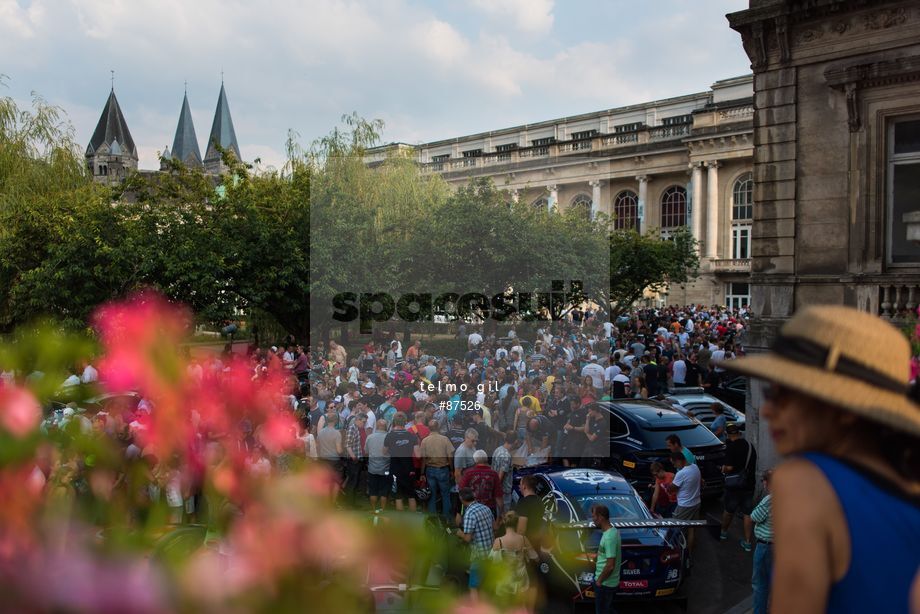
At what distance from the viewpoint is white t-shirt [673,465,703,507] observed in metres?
10.2

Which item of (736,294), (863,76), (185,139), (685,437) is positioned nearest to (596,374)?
(685,437)

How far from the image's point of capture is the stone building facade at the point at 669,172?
52.0 meters

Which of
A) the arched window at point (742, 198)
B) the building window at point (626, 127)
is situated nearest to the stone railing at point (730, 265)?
the arched window at point (742, 198)

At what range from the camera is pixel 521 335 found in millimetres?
28906

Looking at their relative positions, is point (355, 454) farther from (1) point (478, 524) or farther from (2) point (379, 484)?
(1) point (478, 524)

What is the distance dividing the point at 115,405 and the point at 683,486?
855 cm

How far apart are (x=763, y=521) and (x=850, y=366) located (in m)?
7.12

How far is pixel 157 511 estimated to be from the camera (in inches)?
57.1

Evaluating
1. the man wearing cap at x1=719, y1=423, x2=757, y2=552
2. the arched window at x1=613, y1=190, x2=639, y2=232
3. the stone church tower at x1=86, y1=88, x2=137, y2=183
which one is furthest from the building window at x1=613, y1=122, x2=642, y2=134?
the man wearing cap at x1=719, y1=423, x2=757, y2=552

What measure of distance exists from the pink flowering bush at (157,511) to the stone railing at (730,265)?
175ft

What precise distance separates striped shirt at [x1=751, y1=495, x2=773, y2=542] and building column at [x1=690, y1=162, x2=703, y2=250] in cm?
4733

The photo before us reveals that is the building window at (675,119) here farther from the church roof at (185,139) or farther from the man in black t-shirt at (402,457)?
the man in black t-shirt at (402,457)

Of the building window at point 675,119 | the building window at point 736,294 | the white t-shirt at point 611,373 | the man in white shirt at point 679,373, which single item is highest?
the building window at point 675,119

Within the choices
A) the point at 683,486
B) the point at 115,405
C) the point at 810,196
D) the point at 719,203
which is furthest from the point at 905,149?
the point at 719,203
